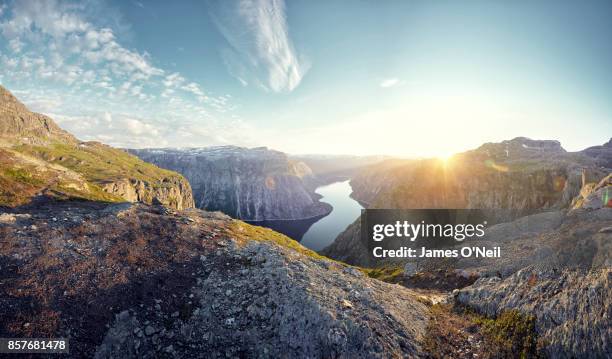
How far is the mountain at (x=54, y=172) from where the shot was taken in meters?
35.5

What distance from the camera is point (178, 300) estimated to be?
16.7 metres

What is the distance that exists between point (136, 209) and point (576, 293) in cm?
3814

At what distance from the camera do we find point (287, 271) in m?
20.1

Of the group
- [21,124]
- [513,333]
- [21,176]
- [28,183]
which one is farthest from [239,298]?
[21,124]

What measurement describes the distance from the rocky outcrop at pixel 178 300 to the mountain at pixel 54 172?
16.3 m

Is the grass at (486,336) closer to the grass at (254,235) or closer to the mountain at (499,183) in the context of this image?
the grass at (254,235)

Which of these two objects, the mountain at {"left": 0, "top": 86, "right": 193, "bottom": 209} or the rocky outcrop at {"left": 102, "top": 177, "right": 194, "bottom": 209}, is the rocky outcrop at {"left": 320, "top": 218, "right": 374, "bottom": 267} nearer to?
the rocky outcrop at {"left": 102, "top": 177, "right": 194, "bottom": 209}

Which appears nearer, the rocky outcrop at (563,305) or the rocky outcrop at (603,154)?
the rocky outcrop at (563,305)

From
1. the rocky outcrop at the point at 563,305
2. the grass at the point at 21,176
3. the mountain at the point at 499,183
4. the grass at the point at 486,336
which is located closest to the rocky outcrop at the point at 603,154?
the mountain at the point at 499,183

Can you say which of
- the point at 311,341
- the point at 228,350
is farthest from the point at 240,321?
the point at 311,341

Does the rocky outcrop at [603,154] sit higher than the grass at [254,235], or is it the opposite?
the rocky outcrop at [603,154]

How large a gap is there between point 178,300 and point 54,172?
1820 inches

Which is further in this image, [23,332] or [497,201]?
[497,201]

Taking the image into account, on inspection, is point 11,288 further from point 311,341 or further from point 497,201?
point 497,201
